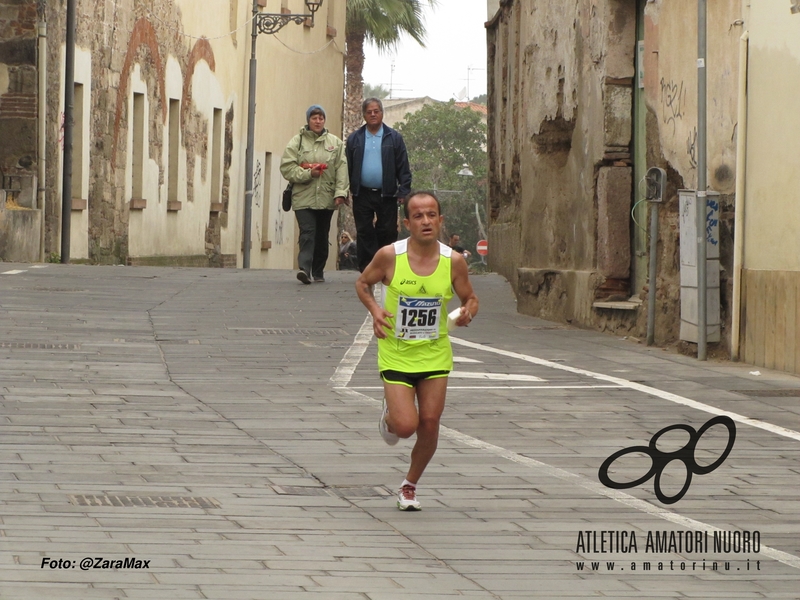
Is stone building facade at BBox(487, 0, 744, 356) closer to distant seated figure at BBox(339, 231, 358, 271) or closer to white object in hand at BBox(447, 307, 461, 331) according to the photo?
white object in hand at BBox(447, 307, 461, 331)

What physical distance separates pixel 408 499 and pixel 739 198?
646 cm

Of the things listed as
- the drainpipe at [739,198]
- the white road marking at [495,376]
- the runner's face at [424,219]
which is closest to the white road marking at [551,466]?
the white road marking at [495,376]

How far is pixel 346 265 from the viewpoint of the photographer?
36.6m

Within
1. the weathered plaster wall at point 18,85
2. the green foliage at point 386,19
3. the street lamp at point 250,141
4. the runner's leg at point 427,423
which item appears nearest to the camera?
the runner's leg at point 427,423

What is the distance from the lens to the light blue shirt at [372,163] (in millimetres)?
15836

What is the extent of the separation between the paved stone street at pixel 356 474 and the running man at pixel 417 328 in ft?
1.10

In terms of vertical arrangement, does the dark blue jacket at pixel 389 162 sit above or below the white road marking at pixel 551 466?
above

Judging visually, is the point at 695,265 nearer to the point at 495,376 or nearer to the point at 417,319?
the point at 495,376

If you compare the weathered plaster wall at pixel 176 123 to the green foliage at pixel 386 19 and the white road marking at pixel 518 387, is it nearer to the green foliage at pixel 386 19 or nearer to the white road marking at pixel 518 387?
the green foliage at pixel 386 19

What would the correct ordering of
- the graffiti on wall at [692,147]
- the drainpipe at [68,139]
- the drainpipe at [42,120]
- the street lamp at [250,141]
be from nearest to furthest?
the graffiti on wall at [692,147]
the drainpipe at [42,120]
the drainpipe at [68,139]
the street lamp at [250,141]

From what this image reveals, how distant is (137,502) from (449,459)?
1776 mm

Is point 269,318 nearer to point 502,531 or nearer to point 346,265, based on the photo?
point 502,531

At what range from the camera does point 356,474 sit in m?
7.00

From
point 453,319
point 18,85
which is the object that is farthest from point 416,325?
point 18,85
